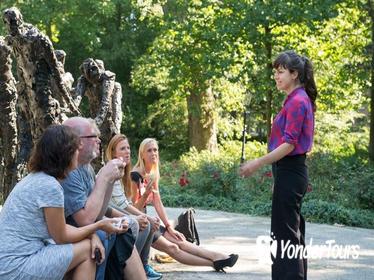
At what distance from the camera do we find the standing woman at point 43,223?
377 centimetres

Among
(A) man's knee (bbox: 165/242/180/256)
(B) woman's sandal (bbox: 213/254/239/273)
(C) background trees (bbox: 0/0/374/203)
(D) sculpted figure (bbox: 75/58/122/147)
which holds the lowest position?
(B) woman's sandal (bbox: 213/254/239/273)

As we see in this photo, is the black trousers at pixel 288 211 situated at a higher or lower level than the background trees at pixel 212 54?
lower

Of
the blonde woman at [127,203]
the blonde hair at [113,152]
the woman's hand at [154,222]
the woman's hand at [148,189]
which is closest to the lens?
the blonde woman at [127,203]

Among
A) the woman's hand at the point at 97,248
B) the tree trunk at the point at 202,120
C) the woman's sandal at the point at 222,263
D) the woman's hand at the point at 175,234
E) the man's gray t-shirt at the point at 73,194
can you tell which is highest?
the tree trunk at the point at 202,120

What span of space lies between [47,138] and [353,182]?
31.1ft

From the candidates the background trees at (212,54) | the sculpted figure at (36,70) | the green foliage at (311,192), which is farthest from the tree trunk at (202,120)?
the sculpted figure at (36,70)

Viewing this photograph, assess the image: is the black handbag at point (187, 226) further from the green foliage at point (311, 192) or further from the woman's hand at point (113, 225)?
the green foliage at point (311, 192)

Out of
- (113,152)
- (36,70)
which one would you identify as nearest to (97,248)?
(113,152)

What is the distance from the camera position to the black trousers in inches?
179

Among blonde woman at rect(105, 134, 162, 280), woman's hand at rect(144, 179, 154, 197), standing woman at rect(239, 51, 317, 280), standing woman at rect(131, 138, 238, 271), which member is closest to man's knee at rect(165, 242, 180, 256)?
standing woman at rect(131, 138, 238, 271)

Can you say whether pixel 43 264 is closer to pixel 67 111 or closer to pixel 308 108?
pixel 308 108

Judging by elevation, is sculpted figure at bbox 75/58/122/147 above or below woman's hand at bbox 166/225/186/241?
above

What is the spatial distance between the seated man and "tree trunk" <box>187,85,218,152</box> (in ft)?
63.5

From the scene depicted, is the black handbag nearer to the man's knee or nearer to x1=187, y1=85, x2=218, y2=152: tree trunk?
the man's knee
